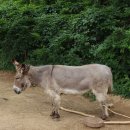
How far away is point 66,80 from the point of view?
9.27 metres

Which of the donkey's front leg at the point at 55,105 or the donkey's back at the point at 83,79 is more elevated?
the donkey's back at the point at 83,79

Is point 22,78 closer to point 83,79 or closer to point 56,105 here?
A: point 56,105

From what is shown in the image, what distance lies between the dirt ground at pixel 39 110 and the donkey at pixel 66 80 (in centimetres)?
41

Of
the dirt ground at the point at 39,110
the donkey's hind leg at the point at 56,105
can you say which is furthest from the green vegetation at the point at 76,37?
the donkey's hind leg at the point at 56,105

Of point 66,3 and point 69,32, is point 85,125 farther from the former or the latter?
point 66,3

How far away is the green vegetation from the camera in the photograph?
40.4 ft

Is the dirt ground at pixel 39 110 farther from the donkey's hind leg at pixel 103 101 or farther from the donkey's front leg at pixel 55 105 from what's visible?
the donkey's hind leg at pixel 103 101

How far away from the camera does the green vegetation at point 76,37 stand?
40.4ft

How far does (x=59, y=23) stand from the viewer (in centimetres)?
1537

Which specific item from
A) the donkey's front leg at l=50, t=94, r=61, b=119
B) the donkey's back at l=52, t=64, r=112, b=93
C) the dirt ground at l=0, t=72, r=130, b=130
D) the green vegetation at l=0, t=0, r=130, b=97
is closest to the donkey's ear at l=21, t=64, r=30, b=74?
the donkey's back at l=52, t=64, r=112, b=93

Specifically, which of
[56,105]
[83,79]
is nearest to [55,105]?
[56,105]

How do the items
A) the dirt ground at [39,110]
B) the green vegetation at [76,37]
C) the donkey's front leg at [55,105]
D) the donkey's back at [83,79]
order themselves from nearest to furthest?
the dirt ground at [39,110] < the donkey's back at [83,79] < the donkey's front leg at [55,105] < the green vegetation at [76,37]

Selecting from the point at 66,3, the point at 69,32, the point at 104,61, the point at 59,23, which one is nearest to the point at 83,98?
the point at 104,61

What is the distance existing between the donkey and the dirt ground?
413 millimetres
